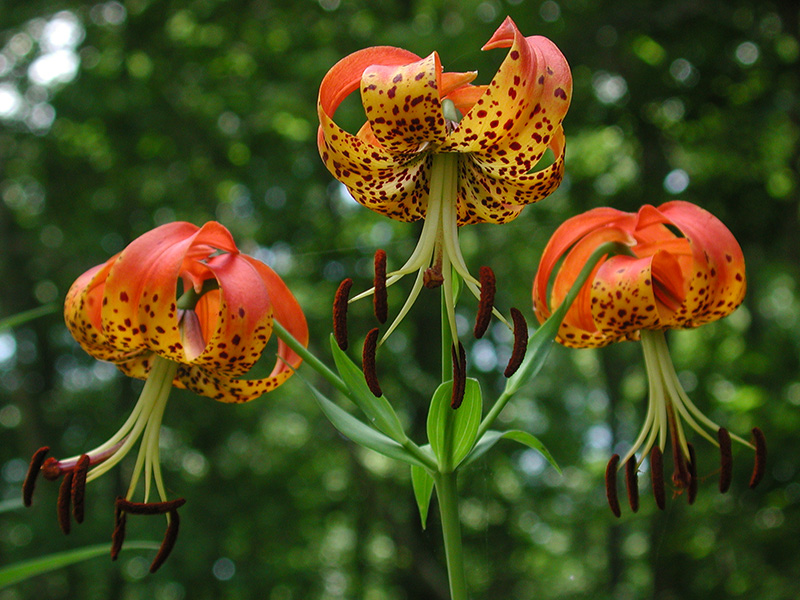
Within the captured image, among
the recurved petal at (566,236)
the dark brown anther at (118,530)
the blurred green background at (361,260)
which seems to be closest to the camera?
the dark brown anther at (118,530)

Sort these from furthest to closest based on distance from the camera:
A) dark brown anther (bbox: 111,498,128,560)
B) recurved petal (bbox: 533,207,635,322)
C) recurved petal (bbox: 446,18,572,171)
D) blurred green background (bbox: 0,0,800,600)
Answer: blurred green background (bbox: 0,0,800,600), recurved petal (bbox: 533,207,635,322), dark brown anther (bbox: 111,498,128,560), recurved petal (bbox: 446,18,572,171)

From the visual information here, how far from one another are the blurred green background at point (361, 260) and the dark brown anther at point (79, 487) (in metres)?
0.82

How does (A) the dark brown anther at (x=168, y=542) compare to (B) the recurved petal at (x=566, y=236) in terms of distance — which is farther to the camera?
(B) the recurved petal at (x=566, y=236)

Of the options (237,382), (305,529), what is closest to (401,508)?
(305,529)

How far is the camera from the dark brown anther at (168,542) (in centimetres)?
87

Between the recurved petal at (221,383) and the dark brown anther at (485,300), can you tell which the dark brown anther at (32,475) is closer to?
the recurved petal at (221,383)

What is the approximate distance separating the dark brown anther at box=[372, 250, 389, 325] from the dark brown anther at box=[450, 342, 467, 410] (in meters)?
0.09

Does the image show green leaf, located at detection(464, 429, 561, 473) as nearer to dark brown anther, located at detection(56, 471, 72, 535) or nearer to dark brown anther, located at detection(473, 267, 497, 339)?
dark brown anther, located at detection(473, 267, 497, 339)

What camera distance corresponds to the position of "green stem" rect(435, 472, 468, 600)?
0.84 metres

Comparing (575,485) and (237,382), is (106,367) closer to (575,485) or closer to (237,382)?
(575,485)

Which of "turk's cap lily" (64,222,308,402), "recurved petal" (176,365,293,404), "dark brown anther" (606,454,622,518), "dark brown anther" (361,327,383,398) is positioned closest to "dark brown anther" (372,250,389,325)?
"dark brown anther" (361,327,383,398)

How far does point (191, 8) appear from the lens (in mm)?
3877

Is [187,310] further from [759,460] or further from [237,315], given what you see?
[759,460]

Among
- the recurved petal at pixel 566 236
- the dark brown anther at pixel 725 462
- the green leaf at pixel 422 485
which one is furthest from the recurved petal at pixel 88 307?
the dark brown anther at pixel 725 462
